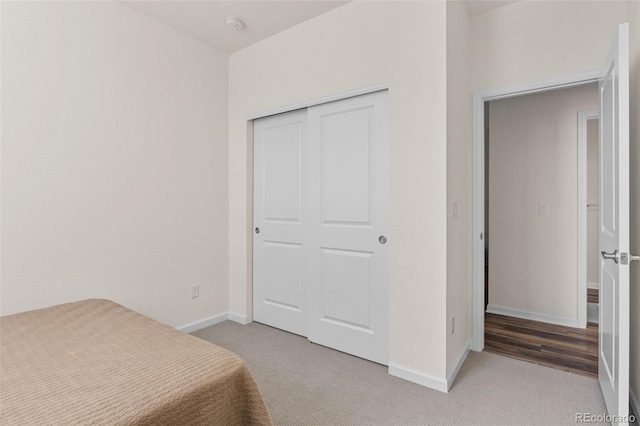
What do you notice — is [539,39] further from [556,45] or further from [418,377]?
[418,377]

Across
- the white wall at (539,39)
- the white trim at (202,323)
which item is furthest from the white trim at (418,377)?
the white wall at (539,39)

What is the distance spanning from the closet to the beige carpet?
300 millimetres

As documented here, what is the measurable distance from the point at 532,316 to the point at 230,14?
152 inches

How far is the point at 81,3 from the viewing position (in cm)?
224

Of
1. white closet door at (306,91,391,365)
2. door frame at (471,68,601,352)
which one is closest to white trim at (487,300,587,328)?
door frame at (471,68,601,352)

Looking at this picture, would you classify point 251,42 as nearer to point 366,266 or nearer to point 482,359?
point 366,266

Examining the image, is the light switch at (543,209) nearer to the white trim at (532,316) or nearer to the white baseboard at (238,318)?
the white trim at (532,316)

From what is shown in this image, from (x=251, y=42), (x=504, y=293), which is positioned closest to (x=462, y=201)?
(x=504, y=293)

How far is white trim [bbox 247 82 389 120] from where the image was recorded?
231 centimetres

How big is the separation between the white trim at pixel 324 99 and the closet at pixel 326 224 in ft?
0.15

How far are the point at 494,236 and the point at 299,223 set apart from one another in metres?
2.15

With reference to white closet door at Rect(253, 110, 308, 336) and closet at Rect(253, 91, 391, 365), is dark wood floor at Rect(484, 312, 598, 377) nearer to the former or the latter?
closet at Rect(253, 91, 391, 365)

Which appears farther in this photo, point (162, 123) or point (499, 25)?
point (162, 123)

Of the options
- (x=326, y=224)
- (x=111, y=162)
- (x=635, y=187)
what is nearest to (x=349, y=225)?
(x=326, y=224)
